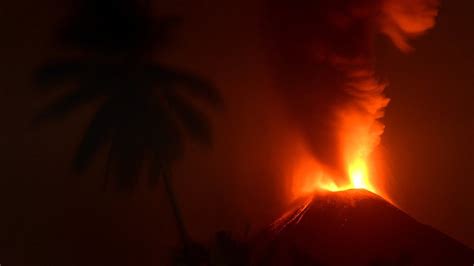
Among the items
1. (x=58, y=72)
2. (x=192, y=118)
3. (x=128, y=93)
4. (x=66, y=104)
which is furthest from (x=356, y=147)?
(x=58, y=72)

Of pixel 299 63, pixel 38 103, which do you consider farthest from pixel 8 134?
pixel 299 63

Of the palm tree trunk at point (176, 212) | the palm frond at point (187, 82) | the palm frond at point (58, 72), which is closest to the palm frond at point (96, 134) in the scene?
the palm frond at point (58, 72)

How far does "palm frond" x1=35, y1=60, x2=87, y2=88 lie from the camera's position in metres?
7.38

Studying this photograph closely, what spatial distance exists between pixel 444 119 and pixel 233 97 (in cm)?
312

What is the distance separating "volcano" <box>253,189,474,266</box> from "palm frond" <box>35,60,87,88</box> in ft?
11.3

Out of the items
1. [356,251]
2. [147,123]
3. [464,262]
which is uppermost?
[147,123]

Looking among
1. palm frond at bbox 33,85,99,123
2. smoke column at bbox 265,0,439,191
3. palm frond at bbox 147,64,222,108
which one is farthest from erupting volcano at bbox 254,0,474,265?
palm frond at bbox 33,85,99,123

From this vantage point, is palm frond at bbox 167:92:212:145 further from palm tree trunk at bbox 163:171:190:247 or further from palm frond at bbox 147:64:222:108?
palm tree trunk at bbox 163:171:190:247

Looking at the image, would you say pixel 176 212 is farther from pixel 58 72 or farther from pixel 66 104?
pixel 58 72

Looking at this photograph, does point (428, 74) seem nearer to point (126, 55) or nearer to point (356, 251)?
point (356, 251)

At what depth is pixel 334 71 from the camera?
816 cm

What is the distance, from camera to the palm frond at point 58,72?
290 inches

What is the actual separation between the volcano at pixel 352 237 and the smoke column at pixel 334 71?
1.62 feet

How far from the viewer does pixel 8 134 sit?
7.27 metres
